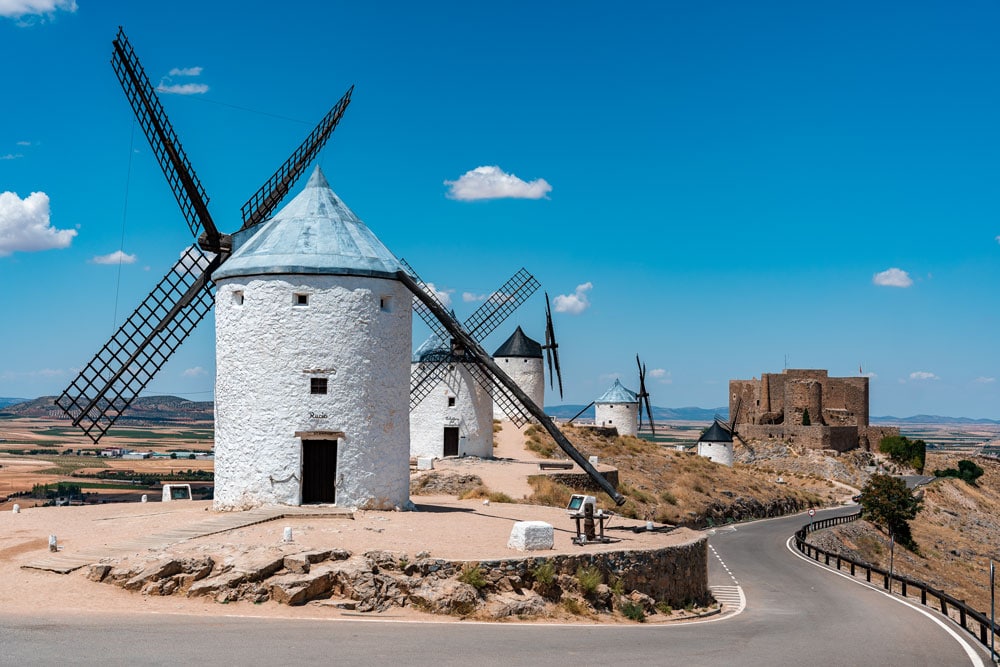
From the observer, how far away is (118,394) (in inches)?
861

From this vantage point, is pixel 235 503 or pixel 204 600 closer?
pixel 204 600

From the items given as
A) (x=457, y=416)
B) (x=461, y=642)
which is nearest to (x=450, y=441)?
(x=457, y=416)

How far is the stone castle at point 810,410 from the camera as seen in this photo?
72.1 m

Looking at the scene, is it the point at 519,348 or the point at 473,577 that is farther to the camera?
the point at 519,348

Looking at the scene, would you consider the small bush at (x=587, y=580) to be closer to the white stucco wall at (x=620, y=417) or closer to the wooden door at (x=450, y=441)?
the wooden door at (x=450, y=441)

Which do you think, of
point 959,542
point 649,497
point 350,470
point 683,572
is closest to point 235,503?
point 350,470

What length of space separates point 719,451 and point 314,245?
4615cm

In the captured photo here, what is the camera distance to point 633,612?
1605 centimetres

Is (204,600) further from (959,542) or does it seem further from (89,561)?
(959,542)

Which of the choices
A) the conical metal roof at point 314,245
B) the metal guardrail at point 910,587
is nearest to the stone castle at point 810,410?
the metal guardrail at point 910,587

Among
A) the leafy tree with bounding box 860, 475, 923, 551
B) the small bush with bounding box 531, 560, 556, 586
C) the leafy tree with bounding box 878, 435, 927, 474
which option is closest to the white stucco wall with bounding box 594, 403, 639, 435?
the leafy tree with bounding box 860, 475, 923, 551

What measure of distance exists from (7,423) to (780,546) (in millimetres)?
187621

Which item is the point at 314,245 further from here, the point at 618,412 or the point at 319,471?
the point at 618,412

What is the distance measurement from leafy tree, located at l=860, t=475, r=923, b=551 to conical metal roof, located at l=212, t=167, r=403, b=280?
107ft
